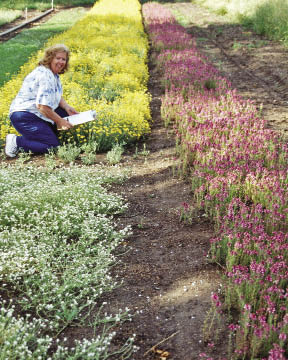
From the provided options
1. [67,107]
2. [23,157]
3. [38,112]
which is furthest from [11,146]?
[67,107]

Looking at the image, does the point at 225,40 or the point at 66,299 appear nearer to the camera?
the point at 66,299

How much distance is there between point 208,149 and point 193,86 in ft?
10.5

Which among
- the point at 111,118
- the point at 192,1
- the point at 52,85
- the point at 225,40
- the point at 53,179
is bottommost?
the point at 53,179

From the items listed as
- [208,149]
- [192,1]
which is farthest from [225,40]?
[192,1]

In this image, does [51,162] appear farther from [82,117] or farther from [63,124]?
[82,117]

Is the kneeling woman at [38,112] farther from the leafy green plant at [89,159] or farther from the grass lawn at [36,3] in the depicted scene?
the grass lawn at [36,3]

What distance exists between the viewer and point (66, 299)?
3457mm

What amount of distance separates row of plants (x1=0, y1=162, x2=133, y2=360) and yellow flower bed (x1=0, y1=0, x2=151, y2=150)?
1544 millimetres

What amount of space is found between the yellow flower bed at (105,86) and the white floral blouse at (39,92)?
0.63m

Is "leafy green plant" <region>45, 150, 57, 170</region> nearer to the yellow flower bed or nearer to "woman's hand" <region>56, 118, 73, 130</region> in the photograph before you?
"woman's hand" <region>56, 118, 73, 130</region>

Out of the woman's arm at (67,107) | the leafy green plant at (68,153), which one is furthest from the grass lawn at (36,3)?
the leafy green plant at (68,153)

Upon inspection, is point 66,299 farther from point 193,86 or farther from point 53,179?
point 193,86

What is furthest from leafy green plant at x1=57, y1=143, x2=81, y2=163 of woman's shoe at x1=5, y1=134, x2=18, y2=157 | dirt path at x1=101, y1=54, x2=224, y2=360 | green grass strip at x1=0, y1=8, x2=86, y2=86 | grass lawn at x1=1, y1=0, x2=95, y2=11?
grass lawn at x1=1, y1=0, x2=95, y2=11

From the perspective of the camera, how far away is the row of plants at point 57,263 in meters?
3.00
